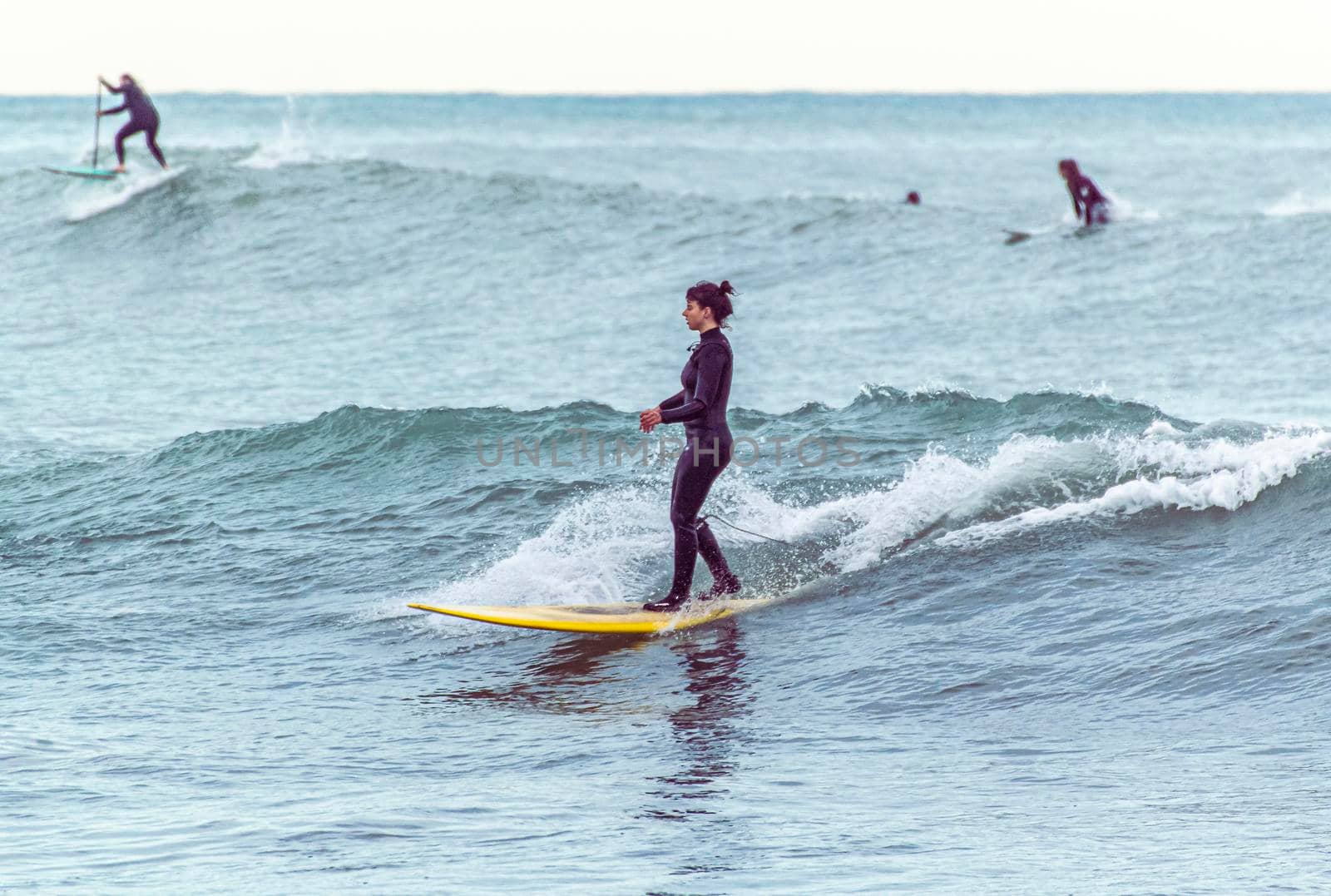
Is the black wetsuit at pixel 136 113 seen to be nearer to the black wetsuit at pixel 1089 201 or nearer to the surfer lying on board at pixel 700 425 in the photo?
the black wetsuit at pixel 1089 201

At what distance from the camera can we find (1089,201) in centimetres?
2573

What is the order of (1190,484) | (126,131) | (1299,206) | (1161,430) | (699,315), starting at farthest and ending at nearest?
1. (1299,206)
2. (126,131)
3. (1161,430)
4. (1190,484)
5. (699,315)

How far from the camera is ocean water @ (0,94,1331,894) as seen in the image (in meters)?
5.48

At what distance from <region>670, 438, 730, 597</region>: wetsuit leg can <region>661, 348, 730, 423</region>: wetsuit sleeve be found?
0.21 meters

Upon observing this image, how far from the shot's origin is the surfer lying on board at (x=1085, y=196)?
82.1 ft

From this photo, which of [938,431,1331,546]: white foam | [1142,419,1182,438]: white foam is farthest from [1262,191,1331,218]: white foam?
[938,431,1331,546]: white foam

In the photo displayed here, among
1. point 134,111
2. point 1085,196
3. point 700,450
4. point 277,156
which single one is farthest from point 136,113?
point 700,450

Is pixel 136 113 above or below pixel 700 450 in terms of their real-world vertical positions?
above

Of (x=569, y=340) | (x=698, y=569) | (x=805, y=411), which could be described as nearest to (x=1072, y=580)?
(x=698, y=569)

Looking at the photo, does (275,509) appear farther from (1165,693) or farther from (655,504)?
(1165,693)

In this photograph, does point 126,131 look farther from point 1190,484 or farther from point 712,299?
Result: point 1190,484

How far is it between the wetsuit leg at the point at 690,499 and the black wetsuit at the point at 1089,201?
18.6 metres

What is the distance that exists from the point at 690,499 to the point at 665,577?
127 centimetres

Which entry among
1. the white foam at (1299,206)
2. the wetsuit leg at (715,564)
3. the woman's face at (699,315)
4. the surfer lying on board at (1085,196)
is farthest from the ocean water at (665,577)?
the white foam at (1299,206)
